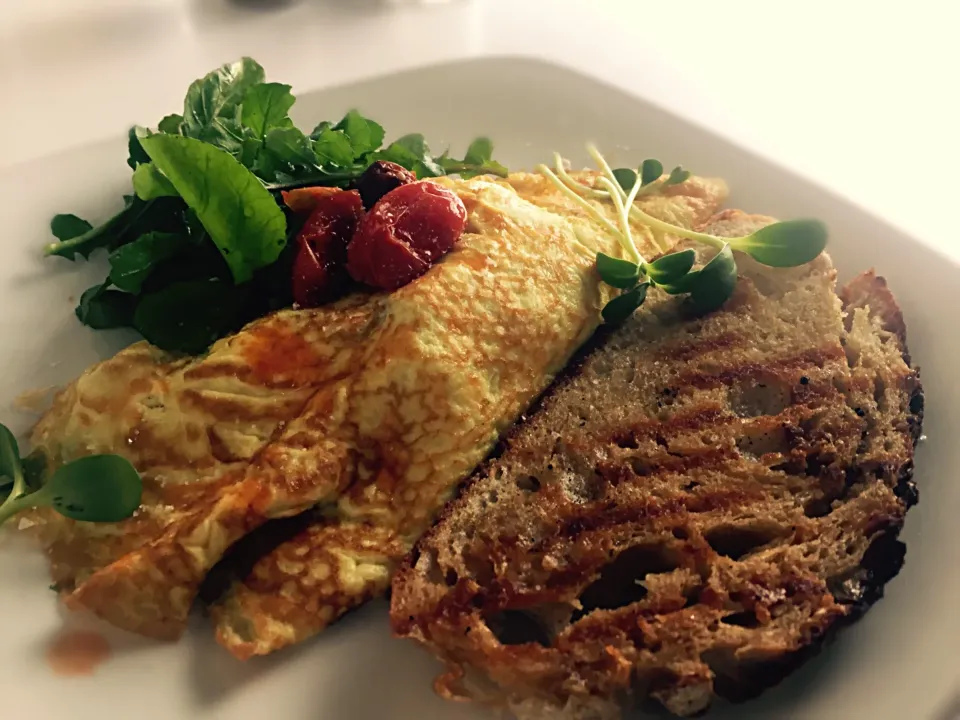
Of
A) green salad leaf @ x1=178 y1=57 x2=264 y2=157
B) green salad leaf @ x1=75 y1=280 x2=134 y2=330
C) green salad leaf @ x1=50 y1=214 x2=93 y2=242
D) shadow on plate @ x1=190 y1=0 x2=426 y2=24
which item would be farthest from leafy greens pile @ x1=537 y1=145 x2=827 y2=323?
shadow on plate @ x1=190 y1=0 x2=426 y2=24

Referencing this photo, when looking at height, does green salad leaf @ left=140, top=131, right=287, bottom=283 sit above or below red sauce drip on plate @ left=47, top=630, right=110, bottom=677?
above

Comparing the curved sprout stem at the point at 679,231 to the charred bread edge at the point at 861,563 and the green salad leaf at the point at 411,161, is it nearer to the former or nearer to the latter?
the charred bread edge at the point at 861,563

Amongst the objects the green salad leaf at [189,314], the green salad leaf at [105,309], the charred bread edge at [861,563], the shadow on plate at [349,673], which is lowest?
the shadow on plate at [349,673]

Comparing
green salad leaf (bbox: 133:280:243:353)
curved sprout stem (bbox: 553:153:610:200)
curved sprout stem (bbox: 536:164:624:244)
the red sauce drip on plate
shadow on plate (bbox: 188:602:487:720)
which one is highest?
curved sprout stem (bbox: 536:164:624:244)

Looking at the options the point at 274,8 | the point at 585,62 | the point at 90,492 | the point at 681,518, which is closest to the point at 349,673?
→ the point at 90,492

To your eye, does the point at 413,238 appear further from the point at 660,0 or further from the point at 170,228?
the point at 660,0

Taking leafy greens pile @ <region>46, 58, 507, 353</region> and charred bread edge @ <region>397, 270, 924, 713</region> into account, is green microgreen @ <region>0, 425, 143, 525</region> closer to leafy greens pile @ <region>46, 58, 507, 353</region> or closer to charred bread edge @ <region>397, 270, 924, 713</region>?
leafy greens pile @ <region>46, 58, 507, 353</region>

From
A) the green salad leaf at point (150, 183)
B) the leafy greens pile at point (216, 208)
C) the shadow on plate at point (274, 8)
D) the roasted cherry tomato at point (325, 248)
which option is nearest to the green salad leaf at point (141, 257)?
the leafy greens pile at point (216, 208)
